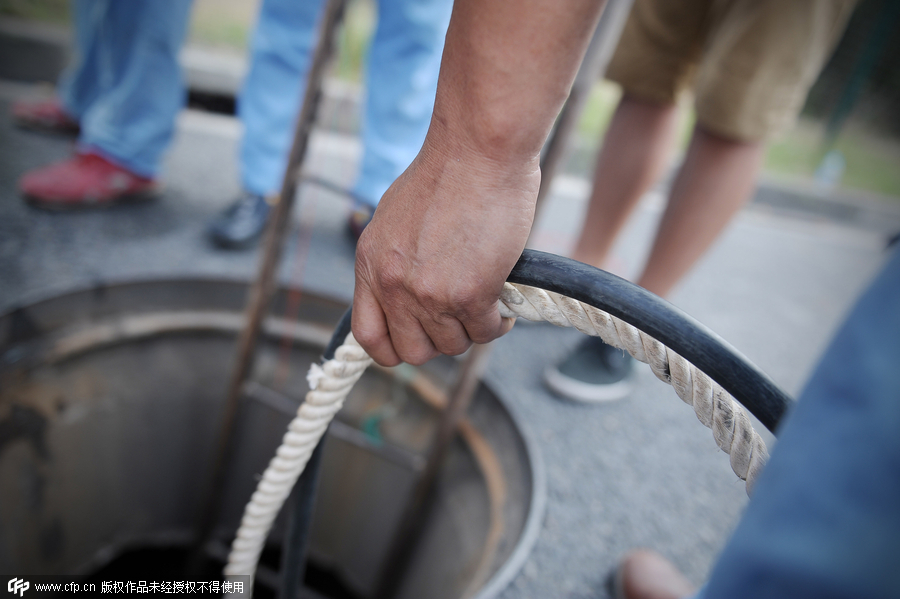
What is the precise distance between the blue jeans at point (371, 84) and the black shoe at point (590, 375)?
63cm

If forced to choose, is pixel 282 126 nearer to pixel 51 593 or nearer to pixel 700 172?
pixel 700 172

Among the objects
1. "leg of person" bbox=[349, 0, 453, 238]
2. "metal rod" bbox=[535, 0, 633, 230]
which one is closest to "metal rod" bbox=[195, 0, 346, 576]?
"leg of person" bbox=[349, 0, 453, 238]

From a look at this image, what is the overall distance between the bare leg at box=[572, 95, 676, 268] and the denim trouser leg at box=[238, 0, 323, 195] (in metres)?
0.79

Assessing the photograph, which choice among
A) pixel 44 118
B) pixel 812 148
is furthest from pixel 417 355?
pixel 812 148

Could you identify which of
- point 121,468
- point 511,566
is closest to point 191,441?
point 121,468

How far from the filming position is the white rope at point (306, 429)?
1.45ft

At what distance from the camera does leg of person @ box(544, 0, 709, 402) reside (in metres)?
1.12

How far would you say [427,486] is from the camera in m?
1.09

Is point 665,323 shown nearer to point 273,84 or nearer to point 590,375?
point 590,375

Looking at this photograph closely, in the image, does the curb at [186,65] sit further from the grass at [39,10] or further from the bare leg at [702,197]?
the bare leg at [702,197]

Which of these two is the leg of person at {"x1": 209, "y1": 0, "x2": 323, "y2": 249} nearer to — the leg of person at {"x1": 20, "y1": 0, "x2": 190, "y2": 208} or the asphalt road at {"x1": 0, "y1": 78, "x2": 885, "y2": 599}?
the asphalt road at {"x1": 0, "y1": 78, "x2": 885, "y2": 599}

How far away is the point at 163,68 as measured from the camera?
5.08 ft

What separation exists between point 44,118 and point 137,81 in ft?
2.15

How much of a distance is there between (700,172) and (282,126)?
1.12m
